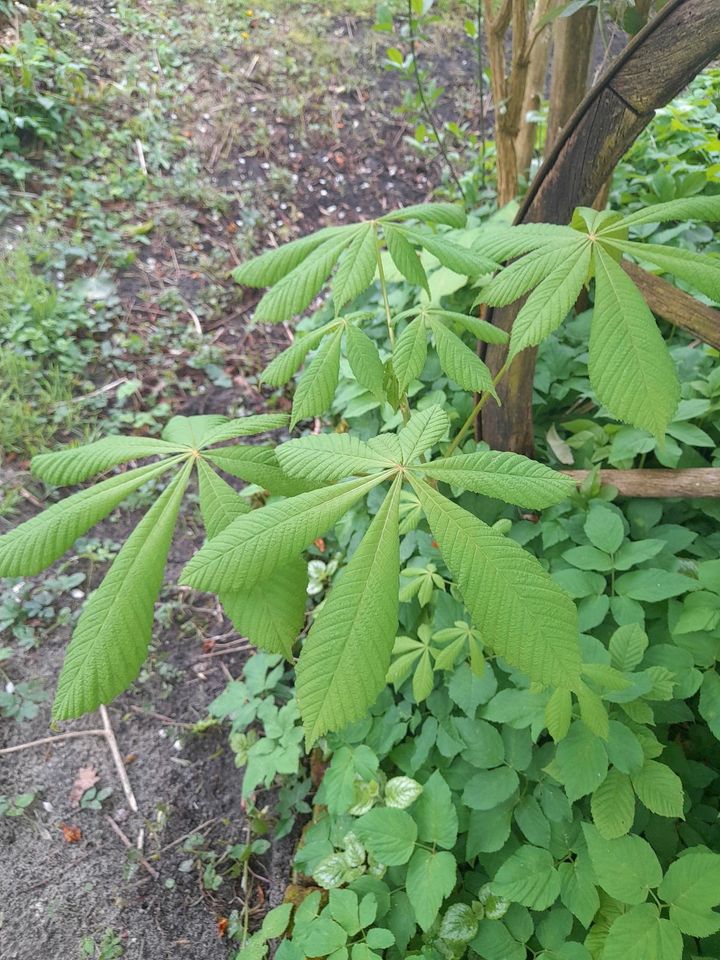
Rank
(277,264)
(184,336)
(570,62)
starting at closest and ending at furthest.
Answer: (277,264) < (570,62) < (184,336)

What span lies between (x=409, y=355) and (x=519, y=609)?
462 millimetres

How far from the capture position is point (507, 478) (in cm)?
79

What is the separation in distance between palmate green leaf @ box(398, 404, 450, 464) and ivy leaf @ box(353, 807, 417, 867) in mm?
845

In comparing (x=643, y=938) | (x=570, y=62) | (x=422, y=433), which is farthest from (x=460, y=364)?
(x=570, y=62)

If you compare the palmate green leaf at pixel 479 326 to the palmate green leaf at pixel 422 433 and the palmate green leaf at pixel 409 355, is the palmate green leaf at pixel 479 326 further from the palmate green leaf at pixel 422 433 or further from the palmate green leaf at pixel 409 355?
the palmate green leaf at pixel 422 433

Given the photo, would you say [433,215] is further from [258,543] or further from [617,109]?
[258,543]

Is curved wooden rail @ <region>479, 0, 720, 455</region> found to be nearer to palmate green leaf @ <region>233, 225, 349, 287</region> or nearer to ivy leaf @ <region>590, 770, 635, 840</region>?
palmate green leaf @ <region>233, 225, 349, 287</region>

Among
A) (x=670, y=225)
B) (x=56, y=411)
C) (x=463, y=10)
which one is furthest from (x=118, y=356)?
(x=463, y=10)

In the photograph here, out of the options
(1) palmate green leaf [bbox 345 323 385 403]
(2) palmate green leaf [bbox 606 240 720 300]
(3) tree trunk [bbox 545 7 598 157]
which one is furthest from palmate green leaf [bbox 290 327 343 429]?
(3) tree trunk [bbox 545 7 598 157]

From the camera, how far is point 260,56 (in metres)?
4.20

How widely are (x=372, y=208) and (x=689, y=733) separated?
318 centimetres

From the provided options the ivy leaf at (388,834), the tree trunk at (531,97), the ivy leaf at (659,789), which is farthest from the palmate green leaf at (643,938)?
the tree trunk at (531,97)

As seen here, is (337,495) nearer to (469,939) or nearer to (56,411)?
(469,939)

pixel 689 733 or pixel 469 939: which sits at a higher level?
pixel 689 733
